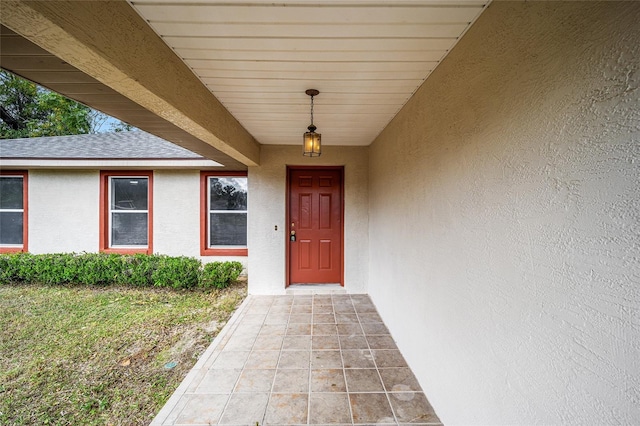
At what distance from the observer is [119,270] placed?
4.82m

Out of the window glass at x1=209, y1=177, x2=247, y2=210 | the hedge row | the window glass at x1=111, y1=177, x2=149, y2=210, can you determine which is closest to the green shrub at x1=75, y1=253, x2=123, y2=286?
the hedge row

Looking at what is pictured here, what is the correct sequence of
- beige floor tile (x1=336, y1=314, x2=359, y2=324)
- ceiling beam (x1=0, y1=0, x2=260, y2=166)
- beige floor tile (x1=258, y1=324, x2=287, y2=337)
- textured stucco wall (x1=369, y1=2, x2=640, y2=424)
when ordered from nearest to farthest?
1. textured stucco wall (x1=369, y1=2, x2=640, y2=424)
2. ceiling beam (x1=0, y1=0, x2=260, y2=166)
3. beige floor tile (x1=258, y1=324, x2=287, y2=337)
4. beige floor tile (x1=336, y1=314, x2=359, y2=324)

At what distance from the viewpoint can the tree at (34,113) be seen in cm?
1280

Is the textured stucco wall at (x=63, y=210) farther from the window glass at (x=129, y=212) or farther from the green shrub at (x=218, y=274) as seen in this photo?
the green shrub at (x=218, y=274)

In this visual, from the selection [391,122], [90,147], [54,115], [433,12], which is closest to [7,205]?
[90,147]

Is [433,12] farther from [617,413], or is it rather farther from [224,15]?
[617,413]

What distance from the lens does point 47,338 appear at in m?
3.07

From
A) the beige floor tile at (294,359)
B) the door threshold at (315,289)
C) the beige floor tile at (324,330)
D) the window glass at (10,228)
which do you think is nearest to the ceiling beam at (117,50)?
the beige floor tile at (294,359)

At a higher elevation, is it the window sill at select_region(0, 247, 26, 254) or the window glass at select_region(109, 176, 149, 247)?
the window glass at select_region(109, 176, 149, 247)

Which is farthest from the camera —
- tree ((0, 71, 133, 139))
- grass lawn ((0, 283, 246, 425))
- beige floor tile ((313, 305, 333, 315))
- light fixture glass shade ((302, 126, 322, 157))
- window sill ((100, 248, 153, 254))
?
tree ((0, 71, 133, 139))

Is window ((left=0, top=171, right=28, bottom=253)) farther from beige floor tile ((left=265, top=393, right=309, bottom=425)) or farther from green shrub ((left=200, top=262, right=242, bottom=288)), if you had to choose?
beige floor tile ((left=265, top=393, right=309, bottom=425))

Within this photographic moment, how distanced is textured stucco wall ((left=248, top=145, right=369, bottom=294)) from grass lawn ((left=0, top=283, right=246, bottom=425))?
2.35ft

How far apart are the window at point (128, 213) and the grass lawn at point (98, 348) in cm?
100

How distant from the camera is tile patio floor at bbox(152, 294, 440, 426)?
1.86m
